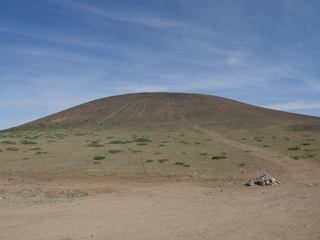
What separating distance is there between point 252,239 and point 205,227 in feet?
4.50

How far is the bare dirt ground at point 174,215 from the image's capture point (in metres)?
6.88

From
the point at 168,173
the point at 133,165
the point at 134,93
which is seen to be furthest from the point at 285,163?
the point at 134,93

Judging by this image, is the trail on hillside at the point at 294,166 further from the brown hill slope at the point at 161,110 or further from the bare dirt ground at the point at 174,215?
the brown hill slope at the point at 161,110

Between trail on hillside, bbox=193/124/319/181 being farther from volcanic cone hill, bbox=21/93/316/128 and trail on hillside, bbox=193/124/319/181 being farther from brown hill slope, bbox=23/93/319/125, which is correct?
brown hill slope, bbox=23/93/319/125

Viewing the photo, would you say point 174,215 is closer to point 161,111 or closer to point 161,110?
point 161,111

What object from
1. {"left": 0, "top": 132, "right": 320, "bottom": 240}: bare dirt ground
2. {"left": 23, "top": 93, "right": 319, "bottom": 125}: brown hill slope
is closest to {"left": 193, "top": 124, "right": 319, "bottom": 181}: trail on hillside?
{"left": 0, "top": 132, "right": 320, "bottom": 240}: bare dirt ground

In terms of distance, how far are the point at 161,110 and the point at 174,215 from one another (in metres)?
90.3

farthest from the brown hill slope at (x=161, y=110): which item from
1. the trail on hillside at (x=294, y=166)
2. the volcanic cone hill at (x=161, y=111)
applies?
the trail on hillside at (x=294, y=166)

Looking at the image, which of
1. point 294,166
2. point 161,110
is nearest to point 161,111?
point 161,110

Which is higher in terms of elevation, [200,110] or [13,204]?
[200,110]

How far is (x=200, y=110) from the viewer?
323ft

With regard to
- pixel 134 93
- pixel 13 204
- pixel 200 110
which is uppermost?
pixel 134 93

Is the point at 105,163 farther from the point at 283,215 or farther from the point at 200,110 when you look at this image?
the point at 200,110

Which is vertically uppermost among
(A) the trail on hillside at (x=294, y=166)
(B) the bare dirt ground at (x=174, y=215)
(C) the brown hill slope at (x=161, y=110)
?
Answer: (C) the brown hill slope at (x=161, y=110)
